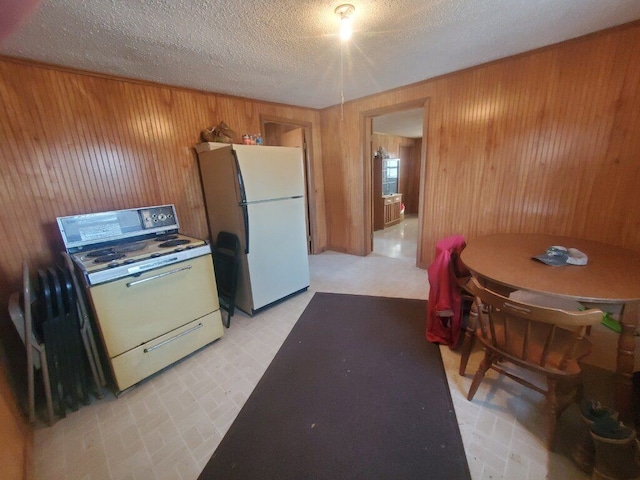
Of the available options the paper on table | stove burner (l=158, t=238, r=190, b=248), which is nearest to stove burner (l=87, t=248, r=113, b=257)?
stove burner (l=158, t=238, r=190, b=248)

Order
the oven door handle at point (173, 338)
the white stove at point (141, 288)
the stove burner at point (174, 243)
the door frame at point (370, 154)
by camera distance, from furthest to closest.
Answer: the door frame at point (370, 154) < the stove burner at point (174, 243) < the oven door handle at point (173, 338) < the white stove at point (141, 288)

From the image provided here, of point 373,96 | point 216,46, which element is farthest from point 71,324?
point 373,96

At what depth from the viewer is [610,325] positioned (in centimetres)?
212

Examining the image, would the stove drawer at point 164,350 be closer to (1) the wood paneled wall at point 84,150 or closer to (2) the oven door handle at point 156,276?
(2) the oven door handle at point 156,276

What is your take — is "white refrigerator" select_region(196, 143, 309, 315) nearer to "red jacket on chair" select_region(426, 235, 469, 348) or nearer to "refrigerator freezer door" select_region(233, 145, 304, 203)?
"refrigerator freezer door" select_region(233, 145, 304, 203)

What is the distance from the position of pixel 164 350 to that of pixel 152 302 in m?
0.39

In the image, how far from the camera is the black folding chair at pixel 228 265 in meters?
2.36

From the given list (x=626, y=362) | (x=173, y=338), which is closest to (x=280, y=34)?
(x=173, y=338)

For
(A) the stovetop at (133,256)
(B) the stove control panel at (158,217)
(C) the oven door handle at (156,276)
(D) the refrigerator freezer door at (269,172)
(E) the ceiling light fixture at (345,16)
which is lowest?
(C) the oven door handle at (156,276)

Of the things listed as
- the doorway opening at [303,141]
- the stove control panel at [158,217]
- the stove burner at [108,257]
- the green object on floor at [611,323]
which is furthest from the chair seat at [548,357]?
the doorway opening at [303,141]

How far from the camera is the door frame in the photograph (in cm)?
302

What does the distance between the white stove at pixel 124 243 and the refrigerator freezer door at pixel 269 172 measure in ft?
2.24

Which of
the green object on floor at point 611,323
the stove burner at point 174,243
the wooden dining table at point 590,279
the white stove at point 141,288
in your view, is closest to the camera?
the wooden dining table at point 590,279

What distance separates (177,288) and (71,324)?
1.93 ft
